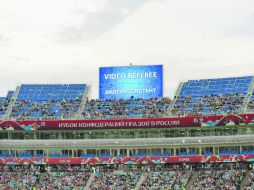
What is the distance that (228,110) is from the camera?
101500 mm

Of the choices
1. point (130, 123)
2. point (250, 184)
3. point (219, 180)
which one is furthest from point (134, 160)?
point (250, 184)

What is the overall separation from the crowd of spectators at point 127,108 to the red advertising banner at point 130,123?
10.4 ft

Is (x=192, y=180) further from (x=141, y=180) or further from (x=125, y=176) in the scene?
(x=125, y=176)

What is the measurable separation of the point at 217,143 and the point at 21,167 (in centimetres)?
3662

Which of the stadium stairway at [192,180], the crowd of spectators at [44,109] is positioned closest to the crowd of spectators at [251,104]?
the stadium stairway at [192,180]

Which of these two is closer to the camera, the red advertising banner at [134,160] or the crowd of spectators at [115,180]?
the crowd of spectators at [115,180]

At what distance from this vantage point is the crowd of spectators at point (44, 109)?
10988 centimetres

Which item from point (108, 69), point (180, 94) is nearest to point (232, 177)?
point (180, 94)

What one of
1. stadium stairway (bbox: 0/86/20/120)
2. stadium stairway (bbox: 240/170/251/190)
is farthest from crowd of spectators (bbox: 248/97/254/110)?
stadium stairway (bbox: 0/86/20/120)

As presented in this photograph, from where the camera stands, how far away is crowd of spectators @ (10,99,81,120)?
110 metres

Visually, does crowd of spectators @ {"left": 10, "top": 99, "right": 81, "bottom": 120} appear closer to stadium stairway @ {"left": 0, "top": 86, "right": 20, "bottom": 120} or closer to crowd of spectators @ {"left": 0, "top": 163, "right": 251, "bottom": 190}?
stadium stairway @ {"left": 0, "top": 86, "right": 20, "bottom": 120}

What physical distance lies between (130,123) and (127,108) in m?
7.86

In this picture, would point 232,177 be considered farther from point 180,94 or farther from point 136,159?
point 180,94

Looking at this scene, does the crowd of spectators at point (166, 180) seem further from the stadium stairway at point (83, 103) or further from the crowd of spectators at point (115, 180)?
the stadium stairway at point (83, 103)
